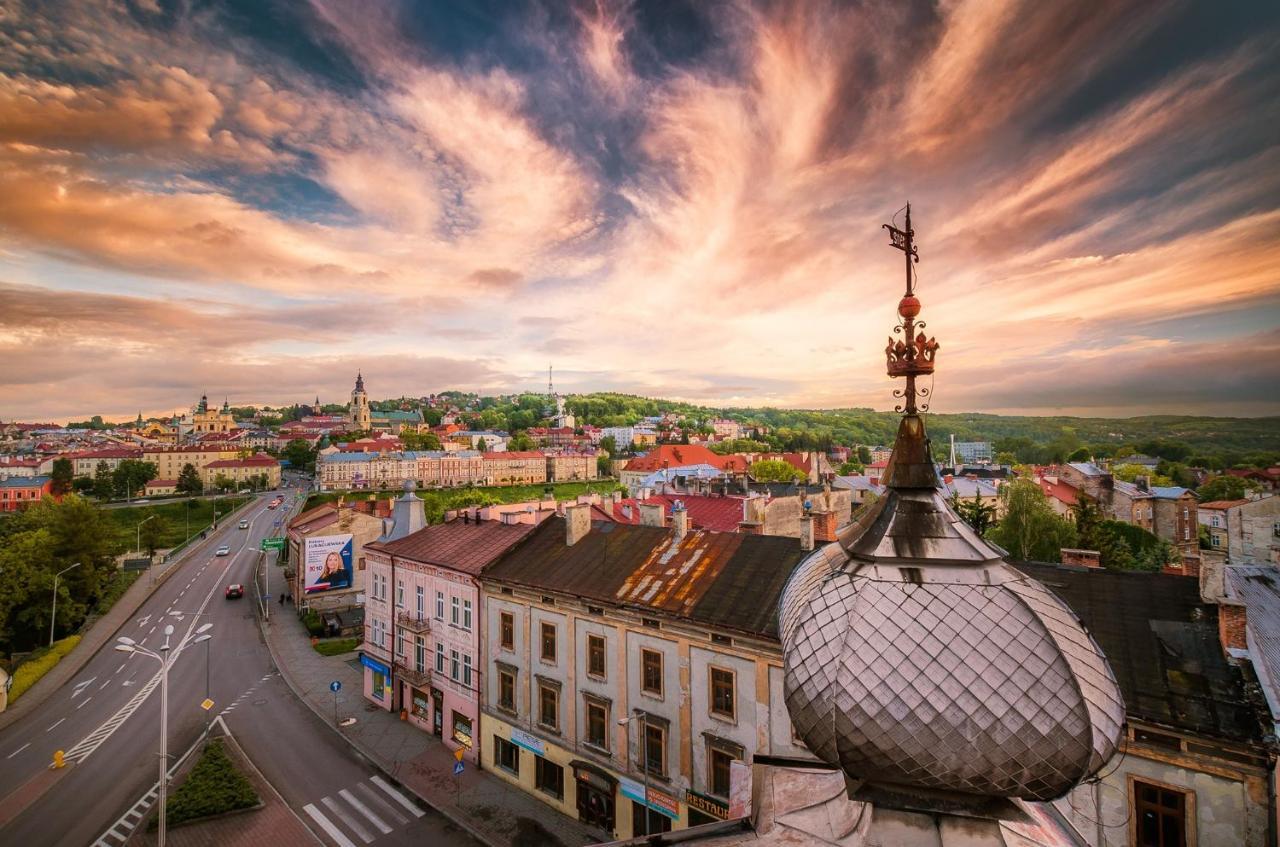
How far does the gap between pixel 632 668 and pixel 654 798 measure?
371cm

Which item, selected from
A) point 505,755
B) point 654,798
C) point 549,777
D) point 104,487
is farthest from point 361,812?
point 104,487

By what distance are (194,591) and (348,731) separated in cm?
3262

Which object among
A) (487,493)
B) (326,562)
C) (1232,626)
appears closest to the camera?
(1232,626)

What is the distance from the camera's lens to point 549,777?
829 inches

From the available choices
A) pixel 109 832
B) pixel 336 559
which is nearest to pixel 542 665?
Result: pixel 109 832

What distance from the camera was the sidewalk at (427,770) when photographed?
758 inches

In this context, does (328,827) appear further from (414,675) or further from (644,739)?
(644,739)

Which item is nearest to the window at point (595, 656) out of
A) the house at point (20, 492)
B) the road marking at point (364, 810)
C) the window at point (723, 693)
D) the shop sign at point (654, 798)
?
the shop sign at point (654, 798)

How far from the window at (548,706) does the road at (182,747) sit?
407 centimetres

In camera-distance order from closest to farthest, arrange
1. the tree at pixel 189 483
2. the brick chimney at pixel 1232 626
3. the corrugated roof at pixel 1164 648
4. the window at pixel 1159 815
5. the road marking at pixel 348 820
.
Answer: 1. the window at pixel 1159 815
2. the corrugated roof at pixel 1164 648
3. the brick chimney at pixel 1232 626
4. the road marking at pixel 348 820
5. the tree at pixel 189 483

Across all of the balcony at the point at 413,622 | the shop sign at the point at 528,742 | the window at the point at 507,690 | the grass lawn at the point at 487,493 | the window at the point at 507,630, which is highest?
the window at the point at 507,630

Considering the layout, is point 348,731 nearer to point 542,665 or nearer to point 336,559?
point 542,665

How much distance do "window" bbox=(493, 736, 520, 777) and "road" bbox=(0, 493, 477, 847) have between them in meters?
2.92

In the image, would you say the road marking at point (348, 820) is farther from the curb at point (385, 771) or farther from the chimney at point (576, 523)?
the chimney at point (576, 523)
